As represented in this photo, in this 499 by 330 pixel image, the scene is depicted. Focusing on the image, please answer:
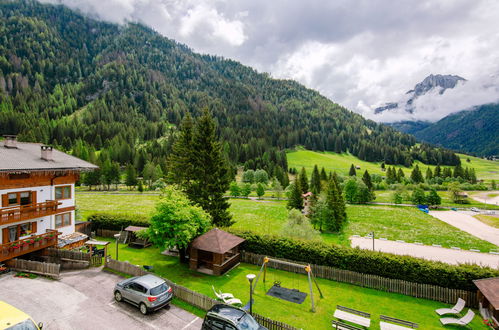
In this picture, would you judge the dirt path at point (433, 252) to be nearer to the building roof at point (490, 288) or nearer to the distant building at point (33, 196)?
the building roof at point (490, 288)

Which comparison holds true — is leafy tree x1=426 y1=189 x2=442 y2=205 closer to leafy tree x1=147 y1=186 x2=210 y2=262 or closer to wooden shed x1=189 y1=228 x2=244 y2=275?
wooden shed x1=189 y1=228 x2=244 y2=275

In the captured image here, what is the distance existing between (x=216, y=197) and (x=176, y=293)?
17.9 m

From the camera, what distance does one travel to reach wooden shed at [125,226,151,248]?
1298 inches

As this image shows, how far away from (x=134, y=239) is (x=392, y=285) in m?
30.1

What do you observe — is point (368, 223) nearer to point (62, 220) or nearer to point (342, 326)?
point (342, 326)

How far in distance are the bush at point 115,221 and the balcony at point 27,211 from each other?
33.2 ft

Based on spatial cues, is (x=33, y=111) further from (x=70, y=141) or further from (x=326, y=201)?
(x=326, y=201)

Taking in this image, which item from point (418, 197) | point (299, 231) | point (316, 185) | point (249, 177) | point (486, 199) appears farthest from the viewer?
point (249, 177)

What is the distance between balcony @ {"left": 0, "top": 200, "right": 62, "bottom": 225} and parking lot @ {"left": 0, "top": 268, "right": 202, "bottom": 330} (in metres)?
4.83

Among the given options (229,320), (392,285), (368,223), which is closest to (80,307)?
(229,320)

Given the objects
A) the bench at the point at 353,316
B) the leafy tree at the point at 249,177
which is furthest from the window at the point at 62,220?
the leafy tree at the point at 249,177

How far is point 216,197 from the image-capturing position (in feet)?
121

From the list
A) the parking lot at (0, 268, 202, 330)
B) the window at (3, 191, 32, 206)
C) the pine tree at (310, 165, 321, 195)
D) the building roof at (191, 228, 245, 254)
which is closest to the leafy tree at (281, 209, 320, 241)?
the building roof at (191, 228, 245, 254)

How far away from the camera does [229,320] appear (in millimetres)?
13969
